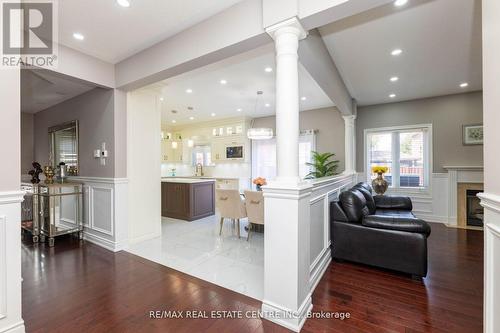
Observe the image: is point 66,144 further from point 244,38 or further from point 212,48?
point 244,38

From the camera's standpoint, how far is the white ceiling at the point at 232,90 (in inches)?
131

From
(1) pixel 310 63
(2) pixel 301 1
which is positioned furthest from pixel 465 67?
(2) pixel 301 1

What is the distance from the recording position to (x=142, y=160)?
3748mm

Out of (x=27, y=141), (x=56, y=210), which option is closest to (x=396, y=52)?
(x=56, y=210)

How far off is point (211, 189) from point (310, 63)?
3.97 metres

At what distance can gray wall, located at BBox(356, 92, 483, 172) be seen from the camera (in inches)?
185

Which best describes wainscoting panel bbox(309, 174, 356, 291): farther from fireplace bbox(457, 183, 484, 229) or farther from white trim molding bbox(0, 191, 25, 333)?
fireplace bbox(457, 183, 484, 229)

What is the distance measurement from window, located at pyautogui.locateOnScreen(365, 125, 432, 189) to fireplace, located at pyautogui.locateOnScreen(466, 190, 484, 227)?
2.43ft

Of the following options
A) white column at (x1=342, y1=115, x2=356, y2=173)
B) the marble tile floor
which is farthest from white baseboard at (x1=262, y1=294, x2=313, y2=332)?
white column at (x1=342, y1=115, x2=356, y2=173)

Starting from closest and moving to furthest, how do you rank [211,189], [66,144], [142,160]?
1. [142,160]
2. [66,144]
3. [211,189]

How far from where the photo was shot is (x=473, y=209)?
15.1 ft

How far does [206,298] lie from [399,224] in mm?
2239

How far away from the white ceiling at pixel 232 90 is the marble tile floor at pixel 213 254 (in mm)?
2512

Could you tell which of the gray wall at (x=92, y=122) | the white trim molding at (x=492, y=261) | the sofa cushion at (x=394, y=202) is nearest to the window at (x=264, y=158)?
the sofa cushion at (x=394, y=202)
